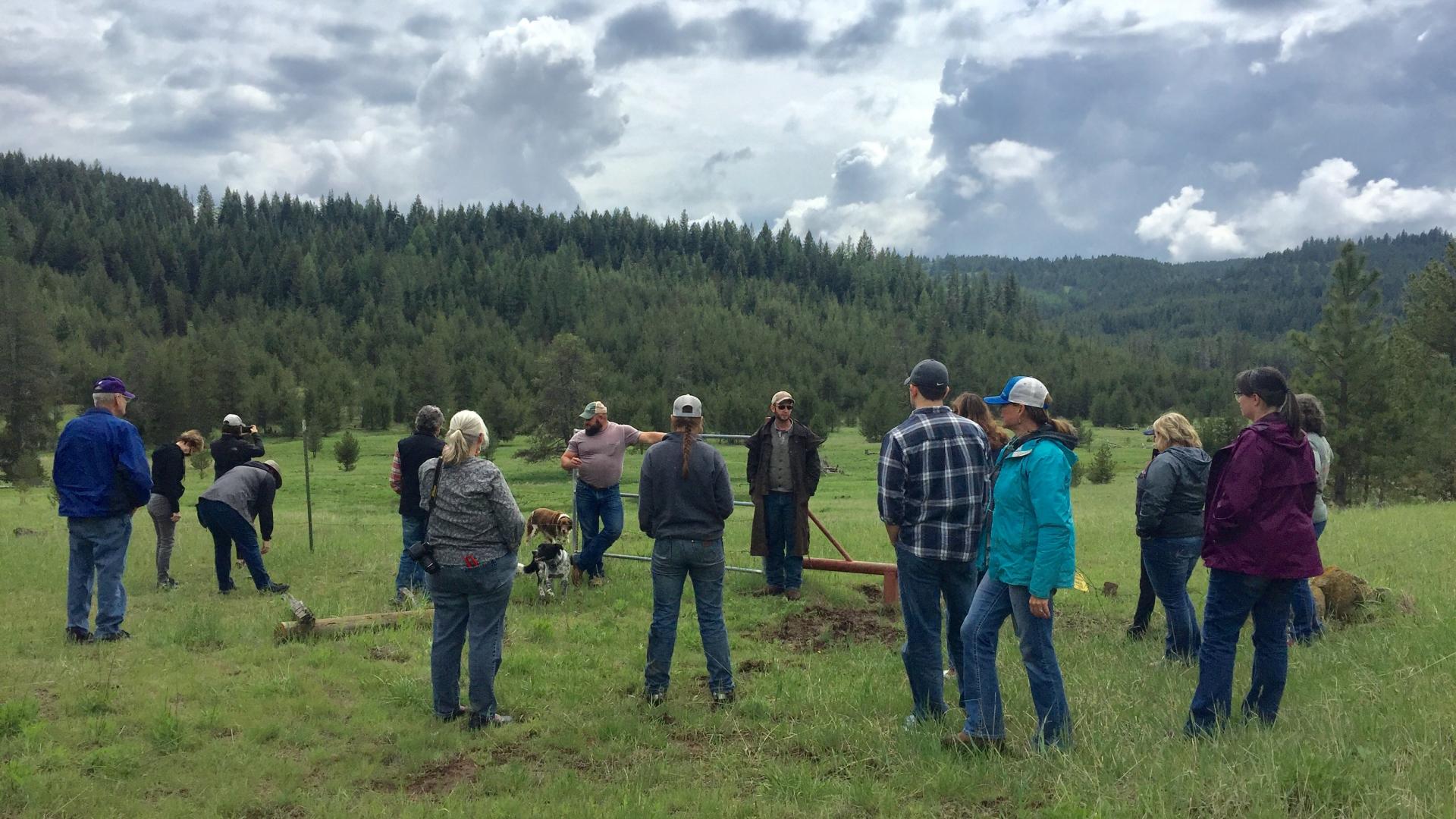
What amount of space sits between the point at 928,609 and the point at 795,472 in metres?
4.96

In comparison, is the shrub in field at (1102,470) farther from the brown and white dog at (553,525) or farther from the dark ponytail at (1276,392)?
the dark ponytail at (1276,392)

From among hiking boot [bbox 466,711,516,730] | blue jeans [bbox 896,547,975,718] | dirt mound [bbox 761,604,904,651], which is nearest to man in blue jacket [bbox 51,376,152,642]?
hiking boot [bbox 466,711,516,730]

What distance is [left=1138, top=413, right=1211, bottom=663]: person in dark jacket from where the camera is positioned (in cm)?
734

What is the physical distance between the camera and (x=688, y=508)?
23.0 ft

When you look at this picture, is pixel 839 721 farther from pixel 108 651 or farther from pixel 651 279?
pixel 651 279

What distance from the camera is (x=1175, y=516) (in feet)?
24.4

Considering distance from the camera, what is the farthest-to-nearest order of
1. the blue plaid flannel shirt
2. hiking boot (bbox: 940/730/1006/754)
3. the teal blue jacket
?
the blue plaid flannel shirt, hiking boot (bbox: 940/730/1006/754), the teal blue jacket

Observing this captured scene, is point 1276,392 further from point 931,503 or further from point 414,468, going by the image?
point 414,468

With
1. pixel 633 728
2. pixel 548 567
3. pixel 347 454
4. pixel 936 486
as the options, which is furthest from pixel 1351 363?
pixel 347 454

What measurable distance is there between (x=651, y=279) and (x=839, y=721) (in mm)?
159035

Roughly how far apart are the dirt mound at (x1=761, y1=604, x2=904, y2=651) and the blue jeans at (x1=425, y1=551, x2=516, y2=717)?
3403 mm

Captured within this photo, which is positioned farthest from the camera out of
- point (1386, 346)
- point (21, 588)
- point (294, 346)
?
point (294, 346)

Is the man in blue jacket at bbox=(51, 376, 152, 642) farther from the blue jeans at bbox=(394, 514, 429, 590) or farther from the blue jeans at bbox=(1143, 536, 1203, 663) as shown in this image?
the blue jeans at bbox=(1143, 536, 1203, 663)

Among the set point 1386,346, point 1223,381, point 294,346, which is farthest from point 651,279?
point 1386,346
